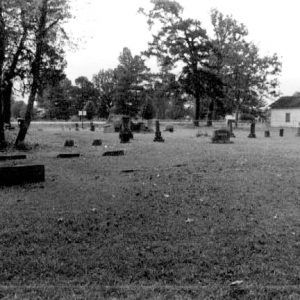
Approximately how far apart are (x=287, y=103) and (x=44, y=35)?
52.0 metres

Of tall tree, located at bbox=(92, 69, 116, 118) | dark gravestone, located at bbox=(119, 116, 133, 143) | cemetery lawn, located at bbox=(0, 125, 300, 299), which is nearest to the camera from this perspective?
cemetery lawn, located at bbox=(0, 125, 300, 299)

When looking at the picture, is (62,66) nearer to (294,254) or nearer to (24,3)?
(24,3)

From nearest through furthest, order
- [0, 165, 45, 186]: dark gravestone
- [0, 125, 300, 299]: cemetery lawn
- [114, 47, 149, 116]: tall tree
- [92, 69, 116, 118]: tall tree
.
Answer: [0, 125, 300, 299]: cemetery lawn, [0, 165, 45, 186]: dark gravestone, [114, 47, 149, 116]: tall tree, [92, 69, 116, 118]: tall tree

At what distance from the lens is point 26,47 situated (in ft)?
68.3

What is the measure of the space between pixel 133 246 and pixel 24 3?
47.9 ft

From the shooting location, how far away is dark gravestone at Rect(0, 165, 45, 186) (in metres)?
10.2

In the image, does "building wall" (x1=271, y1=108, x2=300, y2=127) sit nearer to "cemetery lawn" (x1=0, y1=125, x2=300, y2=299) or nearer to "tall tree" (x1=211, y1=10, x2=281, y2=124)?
"tall tree" (x1=211, y1=10, x2=281, y2=124)

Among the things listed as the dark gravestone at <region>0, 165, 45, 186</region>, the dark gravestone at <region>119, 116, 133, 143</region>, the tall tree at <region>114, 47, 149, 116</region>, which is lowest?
the dark gravestone at <region>0, 165, 45, 186</region>

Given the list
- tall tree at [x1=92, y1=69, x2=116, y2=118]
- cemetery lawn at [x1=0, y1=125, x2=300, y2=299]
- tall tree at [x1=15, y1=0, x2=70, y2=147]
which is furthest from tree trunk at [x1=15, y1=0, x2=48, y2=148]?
tall tree at [x1=92, y1=69, x2=116, y2=118]

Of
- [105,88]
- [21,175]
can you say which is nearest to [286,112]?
[105,88]

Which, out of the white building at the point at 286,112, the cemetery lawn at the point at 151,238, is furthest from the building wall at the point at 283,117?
the cemetery lawn at the point at 151,238

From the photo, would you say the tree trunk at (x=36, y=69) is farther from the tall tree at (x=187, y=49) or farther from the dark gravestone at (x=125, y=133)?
the tall tree at (x=187, y=49)

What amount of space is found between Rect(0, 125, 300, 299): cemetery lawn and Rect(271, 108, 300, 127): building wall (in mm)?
54965

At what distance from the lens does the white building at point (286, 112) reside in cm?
6406
